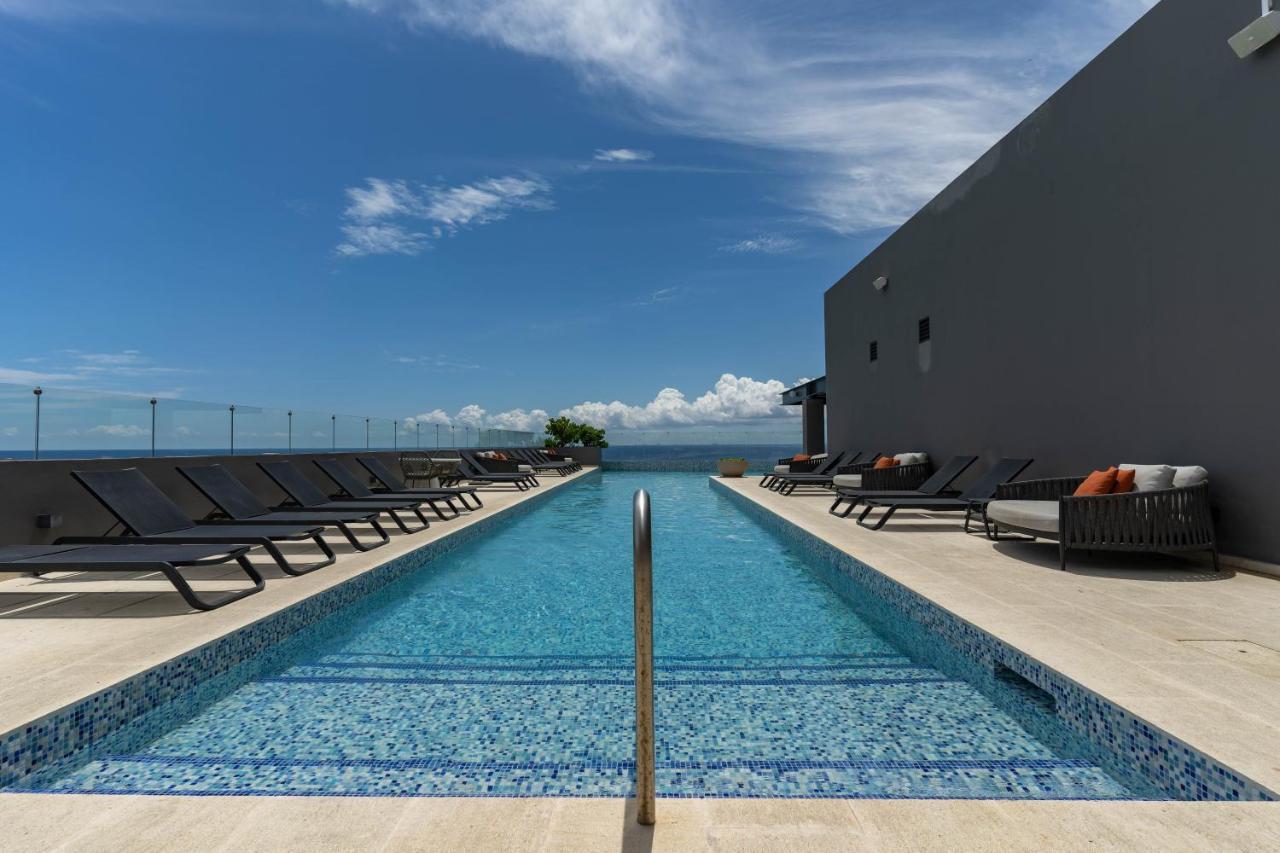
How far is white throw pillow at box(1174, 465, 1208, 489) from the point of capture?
456 cm

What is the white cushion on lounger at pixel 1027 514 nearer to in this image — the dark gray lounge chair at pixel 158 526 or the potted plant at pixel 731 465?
the dark gray lounge chair at pixel 158 526

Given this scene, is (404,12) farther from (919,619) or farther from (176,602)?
(919,619)

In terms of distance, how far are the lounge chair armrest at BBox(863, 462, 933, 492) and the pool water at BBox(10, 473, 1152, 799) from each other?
4.47 metres

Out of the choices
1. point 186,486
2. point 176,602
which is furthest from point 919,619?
point 186,486

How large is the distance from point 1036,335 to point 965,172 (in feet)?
10.3

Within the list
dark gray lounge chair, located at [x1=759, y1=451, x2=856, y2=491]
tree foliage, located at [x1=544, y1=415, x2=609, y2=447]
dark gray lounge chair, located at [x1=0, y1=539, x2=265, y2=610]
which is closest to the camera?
dark gray lounge chair, located at [x1=0, y1=539, x2=265, y2=610]

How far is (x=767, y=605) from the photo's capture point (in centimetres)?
452

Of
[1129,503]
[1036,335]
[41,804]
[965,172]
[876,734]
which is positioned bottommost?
[876,734]

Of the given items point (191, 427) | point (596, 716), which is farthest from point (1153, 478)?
point (191, 427)

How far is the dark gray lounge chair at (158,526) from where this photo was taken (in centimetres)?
409

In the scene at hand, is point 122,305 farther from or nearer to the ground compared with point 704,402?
farther from the ground

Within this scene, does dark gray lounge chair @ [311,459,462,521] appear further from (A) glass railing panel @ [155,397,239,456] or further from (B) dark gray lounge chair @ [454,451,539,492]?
(B) dark gray lounge chair @ [454,451,539,492]

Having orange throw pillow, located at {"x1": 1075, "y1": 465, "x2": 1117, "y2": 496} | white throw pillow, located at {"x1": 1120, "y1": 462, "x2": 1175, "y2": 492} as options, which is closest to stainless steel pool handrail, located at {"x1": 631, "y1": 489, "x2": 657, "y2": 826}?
white throw pillow, located at {"x1": 1120, "y1": 462, "x2": 1175, "y2": 492}

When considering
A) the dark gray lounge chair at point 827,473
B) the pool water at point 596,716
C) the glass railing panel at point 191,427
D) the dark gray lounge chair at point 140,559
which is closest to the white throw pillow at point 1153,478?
the pool water at point 596,716
